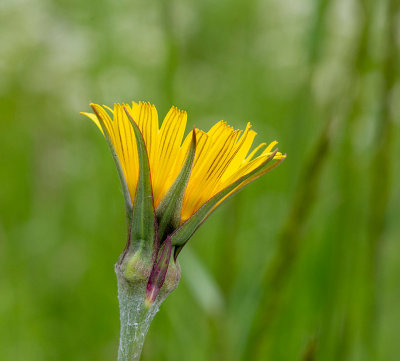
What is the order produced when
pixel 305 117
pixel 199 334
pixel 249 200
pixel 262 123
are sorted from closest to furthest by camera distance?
pixel 305 117 < pixel 199 334 < pixel 249 200 < pixel 262 123

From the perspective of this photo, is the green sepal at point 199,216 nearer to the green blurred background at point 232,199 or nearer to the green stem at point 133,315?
the green stem at point 133,315

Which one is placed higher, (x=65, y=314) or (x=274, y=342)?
(x=65, y=314)

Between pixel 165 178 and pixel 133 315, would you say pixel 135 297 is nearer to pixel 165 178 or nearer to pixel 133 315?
pixel 133 315

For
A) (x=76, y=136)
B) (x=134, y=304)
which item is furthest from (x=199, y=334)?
(x=76, y=136)

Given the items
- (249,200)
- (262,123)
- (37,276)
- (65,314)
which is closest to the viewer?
(65,314)

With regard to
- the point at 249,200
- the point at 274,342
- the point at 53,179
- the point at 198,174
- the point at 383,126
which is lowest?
the point at 274,342

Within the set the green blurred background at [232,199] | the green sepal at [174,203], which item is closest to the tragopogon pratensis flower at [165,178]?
the green sepal at [174,203]

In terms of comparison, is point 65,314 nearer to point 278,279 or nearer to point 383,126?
point 278,279

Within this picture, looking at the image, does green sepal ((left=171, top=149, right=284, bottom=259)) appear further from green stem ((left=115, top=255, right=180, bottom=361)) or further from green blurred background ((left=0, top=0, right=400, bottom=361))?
green blurred background ((left=0, top=0, right=400, bottom=361))
